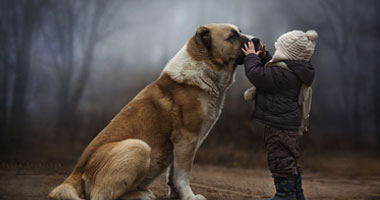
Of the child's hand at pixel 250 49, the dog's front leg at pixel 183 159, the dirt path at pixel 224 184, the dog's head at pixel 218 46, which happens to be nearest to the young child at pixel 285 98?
the child's hand at pixel 250 49

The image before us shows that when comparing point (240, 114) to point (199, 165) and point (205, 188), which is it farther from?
point (205, 188)

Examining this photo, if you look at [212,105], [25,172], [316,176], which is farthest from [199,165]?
[212,105]

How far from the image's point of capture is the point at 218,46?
4301 millimetres

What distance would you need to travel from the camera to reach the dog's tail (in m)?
3.54

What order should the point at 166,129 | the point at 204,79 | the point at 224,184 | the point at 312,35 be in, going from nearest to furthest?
the point at 312,35 < the point at 166,129 < the point at 204,79 < the point at 224,184

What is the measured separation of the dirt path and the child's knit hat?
218 cm

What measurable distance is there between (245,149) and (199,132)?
5.11 m

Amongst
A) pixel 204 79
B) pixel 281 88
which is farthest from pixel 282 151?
pixel 204 79

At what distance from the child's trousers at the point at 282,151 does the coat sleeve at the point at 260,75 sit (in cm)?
43

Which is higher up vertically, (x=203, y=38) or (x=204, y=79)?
(x=203, y=38)

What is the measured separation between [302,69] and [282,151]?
0.85m

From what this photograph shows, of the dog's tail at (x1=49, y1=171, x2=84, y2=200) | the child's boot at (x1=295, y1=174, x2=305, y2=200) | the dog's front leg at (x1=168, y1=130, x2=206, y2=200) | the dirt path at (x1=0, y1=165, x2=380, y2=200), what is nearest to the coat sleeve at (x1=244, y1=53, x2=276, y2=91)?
the dog's front leg at (x1=168, y1=130, x2=206, y2=200)

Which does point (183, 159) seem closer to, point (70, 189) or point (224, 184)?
point (70, 189)

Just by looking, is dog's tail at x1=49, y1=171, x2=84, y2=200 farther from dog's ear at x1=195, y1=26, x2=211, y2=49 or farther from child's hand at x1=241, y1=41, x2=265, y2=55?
child's hand at x1=241, y1=41, x2=265, y2=55
